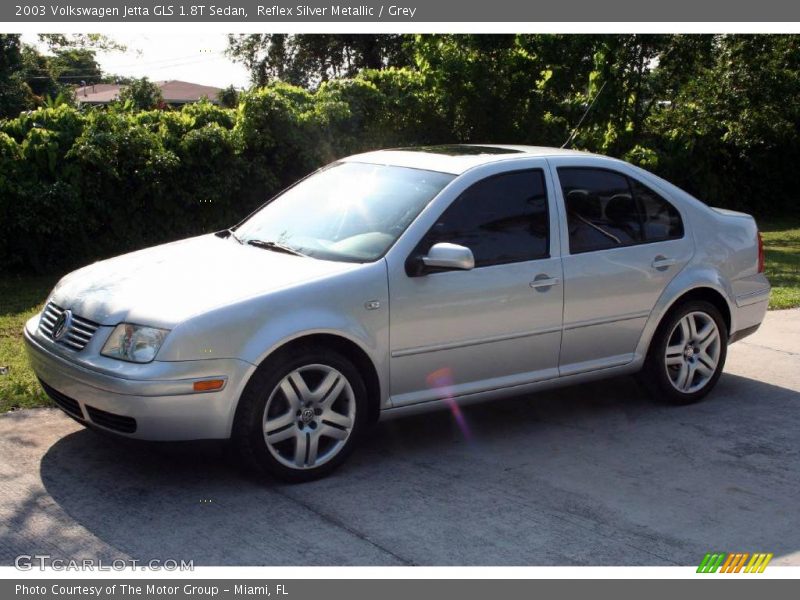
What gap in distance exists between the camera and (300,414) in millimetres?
5289

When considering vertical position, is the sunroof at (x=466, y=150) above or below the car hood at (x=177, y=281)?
above

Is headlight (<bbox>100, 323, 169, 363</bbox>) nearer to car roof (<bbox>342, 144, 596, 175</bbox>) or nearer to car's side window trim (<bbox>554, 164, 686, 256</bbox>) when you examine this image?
car roof (<bbox>342, 144, 596, 175</bbox>)

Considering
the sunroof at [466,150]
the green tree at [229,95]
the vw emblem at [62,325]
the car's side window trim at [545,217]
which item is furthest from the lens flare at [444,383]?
the green tree at [229,95]

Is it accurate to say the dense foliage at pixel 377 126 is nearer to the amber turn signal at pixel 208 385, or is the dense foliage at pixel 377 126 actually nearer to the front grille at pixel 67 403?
the front grille at pixel 67 403

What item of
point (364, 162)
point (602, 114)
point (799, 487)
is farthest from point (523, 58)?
point (799, 487)

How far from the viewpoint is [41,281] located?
10.8 m

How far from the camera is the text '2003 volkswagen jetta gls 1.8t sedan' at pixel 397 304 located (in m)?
5.04

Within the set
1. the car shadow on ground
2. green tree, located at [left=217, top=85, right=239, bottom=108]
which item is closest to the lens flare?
the car shadow on ground

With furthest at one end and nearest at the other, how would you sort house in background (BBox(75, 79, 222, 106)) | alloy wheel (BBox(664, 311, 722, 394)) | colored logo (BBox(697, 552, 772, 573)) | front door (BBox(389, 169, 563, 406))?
house in background (BBox(75, 79, 222, 106)) → alloy wheel (BBox(664, 311, 722, 394)) → front door (BBox(389, 169, 563, 406)) → colored logo (BBox(697, 552, 772, 573))

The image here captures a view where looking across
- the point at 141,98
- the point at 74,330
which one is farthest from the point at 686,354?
the point at 141,98

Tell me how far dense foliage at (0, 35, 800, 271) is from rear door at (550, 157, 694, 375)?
20.2 ft

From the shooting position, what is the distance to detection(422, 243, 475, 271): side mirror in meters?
5.48

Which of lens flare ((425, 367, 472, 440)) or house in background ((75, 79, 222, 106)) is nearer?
lens flare ((425, 367, 472, 440))

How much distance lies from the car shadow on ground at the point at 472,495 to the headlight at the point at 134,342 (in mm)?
458
